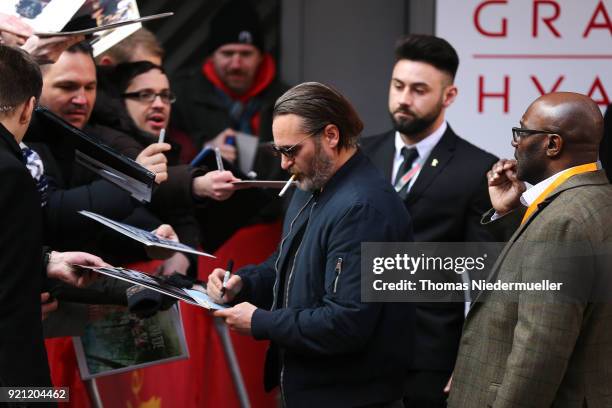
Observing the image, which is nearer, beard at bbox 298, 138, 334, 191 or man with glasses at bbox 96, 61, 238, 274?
beard at bbox 298, 138, 334, 191

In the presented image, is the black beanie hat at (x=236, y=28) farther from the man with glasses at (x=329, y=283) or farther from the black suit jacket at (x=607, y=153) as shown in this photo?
the man with glasses at (x=329, y=283)

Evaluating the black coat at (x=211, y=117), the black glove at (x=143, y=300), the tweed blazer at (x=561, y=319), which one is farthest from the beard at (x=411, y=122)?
the tweed blazer at (x=561, y=319)

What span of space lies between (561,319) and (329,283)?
2.55 feet

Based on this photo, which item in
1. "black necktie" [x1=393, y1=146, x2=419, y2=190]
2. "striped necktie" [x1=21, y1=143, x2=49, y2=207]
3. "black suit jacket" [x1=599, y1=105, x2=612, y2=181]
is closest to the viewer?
"striped necktie" [x1=21, y1=143, x2=49, y2=207]

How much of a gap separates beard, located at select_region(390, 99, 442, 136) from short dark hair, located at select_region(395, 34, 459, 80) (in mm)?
277

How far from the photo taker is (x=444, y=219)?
5.09 meters

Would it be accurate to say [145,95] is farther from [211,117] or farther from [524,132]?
[524,132]

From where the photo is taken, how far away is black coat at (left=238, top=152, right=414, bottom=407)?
374cm

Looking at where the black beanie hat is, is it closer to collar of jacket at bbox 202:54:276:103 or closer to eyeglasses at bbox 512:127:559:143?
Answer: collar of jacket at bbox 202:54:276:103

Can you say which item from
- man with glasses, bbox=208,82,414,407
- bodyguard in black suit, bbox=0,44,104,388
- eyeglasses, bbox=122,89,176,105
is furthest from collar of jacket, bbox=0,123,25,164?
eyeglasses, bbox=122,89,176,105

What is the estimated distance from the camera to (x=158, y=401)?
5.27m

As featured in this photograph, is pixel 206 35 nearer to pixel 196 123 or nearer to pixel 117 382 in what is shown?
pixel 196 123

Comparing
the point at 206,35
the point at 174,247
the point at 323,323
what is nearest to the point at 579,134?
the point at 323,323

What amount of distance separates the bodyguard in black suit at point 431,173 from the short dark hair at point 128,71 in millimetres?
1100
